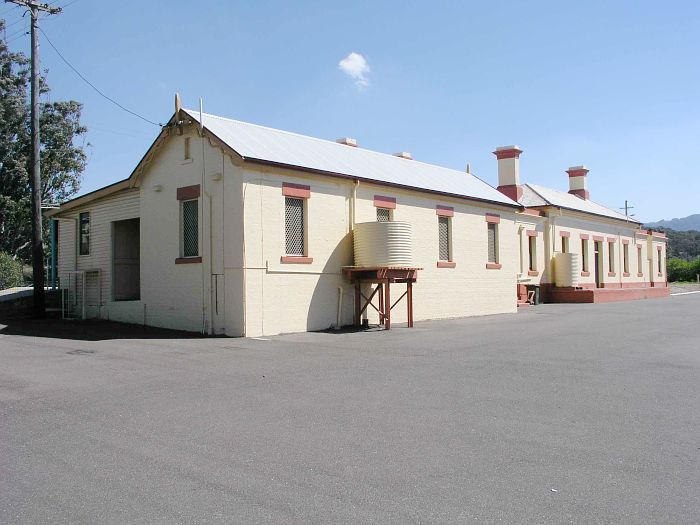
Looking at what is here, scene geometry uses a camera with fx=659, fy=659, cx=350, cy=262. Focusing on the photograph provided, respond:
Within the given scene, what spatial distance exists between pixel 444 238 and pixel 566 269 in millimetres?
13483

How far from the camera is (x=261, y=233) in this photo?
16.3 meters

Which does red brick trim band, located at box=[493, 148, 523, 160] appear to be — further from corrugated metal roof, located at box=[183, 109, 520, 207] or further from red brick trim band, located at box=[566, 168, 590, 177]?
red brick trim band, located at box=[566, 168, 590, 177]

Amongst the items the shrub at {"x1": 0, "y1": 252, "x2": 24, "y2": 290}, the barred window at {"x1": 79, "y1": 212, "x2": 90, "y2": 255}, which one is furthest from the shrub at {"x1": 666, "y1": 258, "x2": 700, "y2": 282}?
the barred window at {"x1": 79, "y1": 212, "x2": 90, "y2": 255}

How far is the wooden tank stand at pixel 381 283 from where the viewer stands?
59.1ft

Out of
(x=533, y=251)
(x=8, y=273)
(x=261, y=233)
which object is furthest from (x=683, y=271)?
(x=261, y=233)

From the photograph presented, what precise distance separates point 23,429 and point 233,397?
2.60 metres

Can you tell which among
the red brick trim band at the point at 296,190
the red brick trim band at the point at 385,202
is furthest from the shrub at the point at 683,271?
the red brick trim band at the point at 296,190

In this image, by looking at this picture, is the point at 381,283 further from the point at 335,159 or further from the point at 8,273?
the point at 8,273

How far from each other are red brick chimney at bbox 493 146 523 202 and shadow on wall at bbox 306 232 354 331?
16815 mm

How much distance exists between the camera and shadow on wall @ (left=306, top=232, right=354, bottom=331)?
17766 millimetres

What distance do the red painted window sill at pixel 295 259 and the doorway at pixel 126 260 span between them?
21.2ft

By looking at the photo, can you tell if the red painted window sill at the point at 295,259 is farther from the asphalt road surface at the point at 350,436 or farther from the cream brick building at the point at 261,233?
the asphalt road surface at the point at 350,436

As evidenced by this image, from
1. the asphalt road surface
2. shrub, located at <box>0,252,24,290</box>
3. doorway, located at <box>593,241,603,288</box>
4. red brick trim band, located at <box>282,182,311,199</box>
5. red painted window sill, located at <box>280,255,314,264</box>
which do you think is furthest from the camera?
doorway, located at <box>593,241,603,288</box>

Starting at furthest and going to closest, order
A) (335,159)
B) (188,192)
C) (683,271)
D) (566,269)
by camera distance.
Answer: (683,271) < (566,269) < (335,159) < (188,192)
